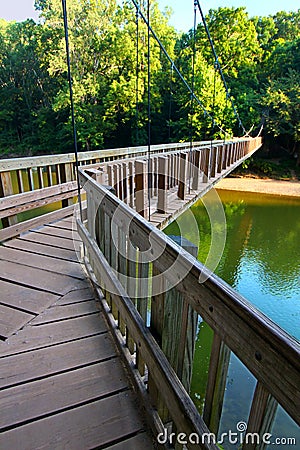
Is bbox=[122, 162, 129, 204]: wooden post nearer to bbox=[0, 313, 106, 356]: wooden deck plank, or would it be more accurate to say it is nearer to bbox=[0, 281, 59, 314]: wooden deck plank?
bbox=[0, 281, 59, 314]: wooden deck plank

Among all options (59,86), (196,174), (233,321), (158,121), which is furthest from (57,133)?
(233,321)

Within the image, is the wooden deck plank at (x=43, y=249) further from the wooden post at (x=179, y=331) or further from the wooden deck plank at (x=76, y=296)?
the wooden post at (x=179, y=331)

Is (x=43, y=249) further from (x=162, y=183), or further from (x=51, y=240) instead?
(x=162, y=183)

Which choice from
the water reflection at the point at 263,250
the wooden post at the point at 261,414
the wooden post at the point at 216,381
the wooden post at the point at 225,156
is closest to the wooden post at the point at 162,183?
the water reflection at the point at 263,250

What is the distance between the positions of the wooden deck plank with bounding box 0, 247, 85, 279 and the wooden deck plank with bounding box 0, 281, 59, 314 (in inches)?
11.8

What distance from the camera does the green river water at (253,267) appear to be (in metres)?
3.39

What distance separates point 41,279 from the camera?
2230mm

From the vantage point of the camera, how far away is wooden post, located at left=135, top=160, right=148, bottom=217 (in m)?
2.84

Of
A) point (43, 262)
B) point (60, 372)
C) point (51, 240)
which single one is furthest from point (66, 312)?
point (51, 240)

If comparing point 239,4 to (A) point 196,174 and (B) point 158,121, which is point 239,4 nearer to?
(B) point 158,121

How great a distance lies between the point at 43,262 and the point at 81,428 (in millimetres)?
1563

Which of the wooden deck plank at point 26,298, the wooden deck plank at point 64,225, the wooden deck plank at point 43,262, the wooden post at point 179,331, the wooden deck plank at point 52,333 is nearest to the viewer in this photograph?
the wooden post at point 179,331

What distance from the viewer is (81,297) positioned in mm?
2023

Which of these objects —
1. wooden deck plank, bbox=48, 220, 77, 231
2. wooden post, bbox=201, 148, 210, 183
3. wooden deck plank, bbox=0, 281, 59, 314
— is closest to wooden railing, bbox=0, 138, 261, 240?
wooden deck plank, bbox=48, 220, 77, 231
